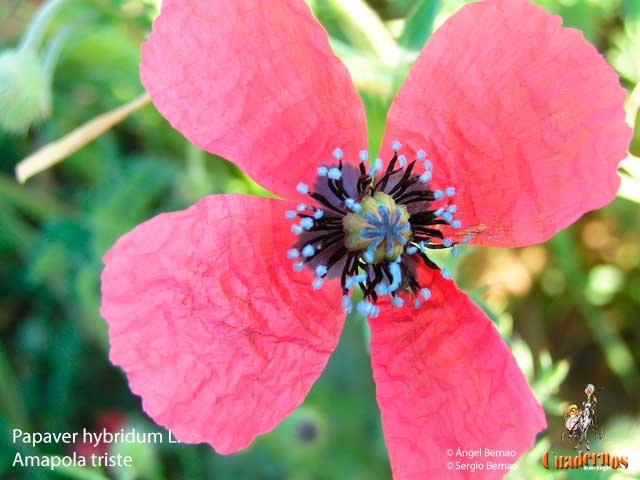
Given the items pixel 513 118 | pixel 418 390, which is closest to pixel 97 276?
pixel 418 390

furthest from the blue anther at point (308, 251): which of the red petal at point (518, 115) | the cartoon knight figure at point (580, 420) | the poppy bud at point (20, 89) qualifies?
the poppy bud at point (20, 89)

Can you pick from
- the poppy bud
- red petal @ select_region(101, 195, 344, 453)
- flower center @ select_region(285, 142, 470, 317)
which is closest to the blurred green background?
the poppy bud

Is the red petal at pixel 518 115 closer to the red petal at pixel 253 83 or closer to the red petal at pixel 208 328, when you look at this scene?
the red petal at pixel 253 83

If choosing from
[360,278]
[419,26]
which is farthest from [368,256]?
[419,26]

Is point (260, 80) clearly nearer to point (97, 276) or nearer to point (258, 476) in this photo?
point (97, 276)

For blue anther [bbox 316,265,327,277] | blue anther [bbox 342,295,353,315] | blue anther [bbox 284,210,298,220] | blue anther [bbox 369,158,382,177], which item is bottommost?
blue anther [bbox 316,265,327,277]

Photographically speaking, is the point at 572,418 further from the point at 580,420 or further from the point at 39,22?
the point at 39,22

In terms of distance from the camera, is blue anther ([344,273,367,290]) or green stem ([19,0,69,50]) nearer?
blue anther ([344,273,367,290])

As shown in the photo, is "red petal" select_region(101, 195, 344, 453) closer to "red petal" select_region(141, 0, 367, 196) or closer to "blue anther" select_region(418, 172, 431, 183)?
"red petal" select_region(141, 0, 367, 196)
